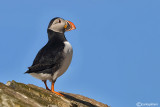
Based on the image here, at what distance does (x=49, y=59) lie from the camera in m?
11.6

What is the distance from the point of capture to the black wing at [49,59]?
11.5 meters

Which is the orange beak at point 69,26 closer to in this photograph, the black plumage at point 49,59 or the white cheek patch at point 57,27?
the white cheek patch at point 57,27

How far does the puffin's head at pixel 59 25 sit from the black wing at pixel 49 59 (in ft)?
3.57

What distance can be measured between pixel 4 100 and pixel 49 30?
632 centimetres

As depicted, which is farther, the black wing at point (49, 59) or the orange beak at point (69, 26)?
the orange beak at point (69, 26)

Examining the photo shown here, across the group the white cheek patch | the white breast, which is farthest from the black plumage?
the white cheek patch

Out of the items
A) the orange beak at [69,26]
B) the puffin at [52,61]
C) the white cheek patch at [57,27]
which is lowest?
the puffin at [52,61]

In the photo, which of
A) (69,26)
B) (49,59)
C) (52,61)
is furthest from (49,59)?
(69,26)

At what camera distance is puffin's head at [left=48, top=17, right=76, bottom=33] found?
12.8 metres

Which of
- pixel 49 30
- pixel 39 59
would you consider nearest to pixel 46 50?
pixel 39 59

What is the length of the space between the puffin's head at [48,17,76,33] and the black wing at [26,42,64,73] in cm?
109

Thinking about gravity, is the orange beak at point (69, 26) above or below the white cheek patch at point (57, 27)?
above

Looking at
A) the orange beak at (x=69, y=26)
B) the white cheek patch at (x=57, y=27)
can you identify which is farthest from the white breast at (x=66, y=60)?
the orange beak at (x=69, y=26)

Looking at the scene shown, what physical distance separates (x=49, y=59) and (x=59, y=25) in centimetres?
195
